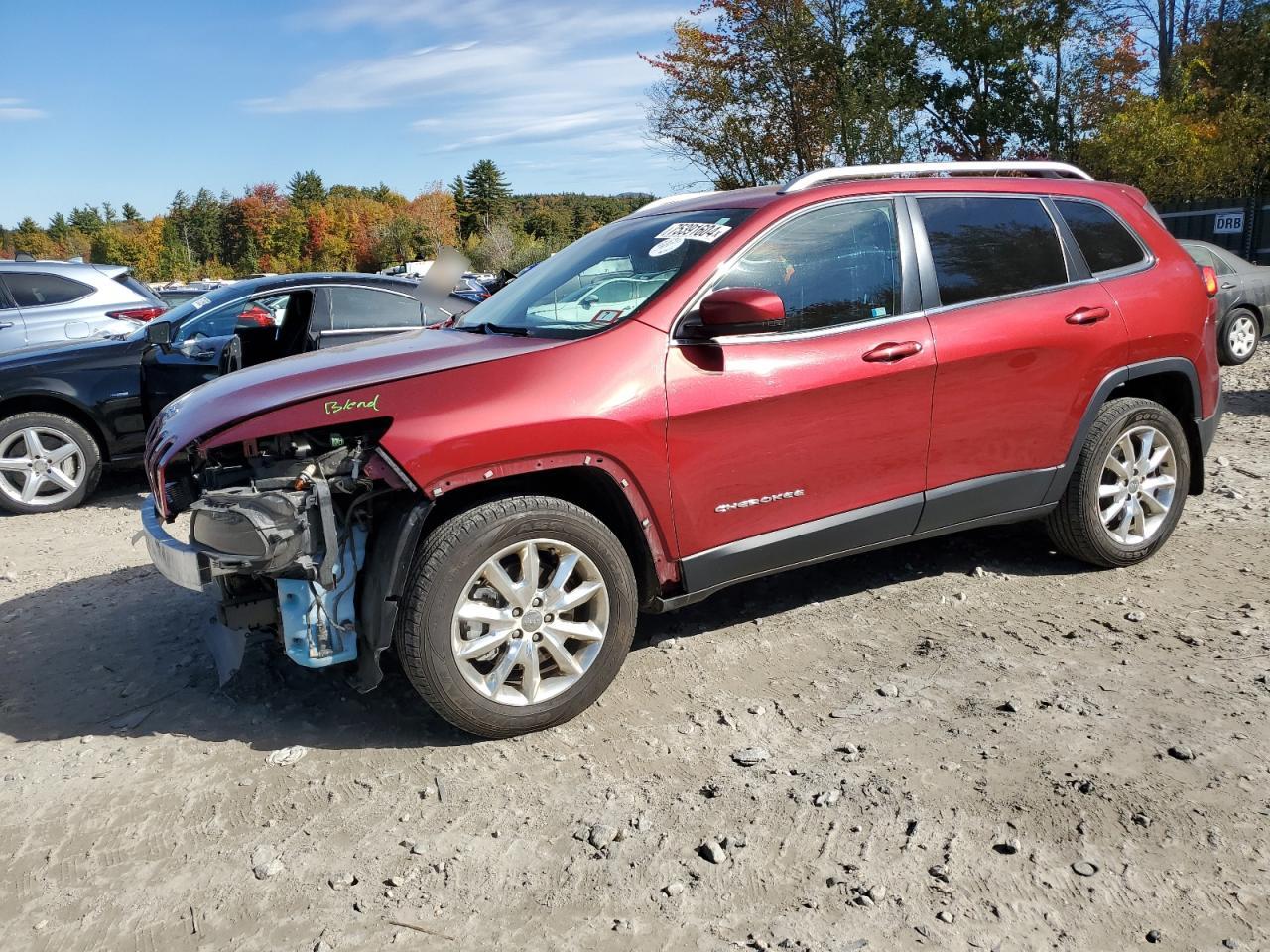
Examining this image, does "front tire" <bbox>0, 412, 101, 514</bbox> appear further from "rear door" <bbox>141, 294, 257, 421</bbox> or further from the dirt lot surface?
the dirt lot surface

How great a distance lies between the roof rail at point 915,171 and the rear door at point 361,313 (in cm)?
429

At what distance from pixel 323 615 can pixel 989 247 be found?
3135 millimetres

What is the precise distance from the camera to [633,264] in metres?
4.13

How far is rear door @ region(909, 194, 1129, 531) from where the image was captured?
166 inches

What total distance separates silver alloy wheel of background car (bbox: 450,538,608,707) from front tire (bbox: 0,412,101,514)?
17.0 feet

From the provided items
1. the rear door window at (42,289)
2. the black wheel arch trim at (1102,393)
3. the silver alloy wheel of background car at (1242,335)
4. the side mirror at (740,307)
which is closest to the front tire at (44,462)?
the rear door window at (42,289)

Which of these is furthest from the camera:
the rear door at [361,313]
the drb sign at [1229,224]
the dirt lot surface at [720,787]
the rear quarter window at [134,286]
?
the drb sign at [1229,224]

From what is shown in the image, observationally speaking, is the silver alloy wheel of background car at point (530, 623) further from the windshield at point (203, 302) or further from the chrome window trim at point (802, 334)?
the windshield at point (203, 302)

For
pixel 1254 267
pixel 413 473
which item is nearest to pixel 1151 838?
pixel 413 473

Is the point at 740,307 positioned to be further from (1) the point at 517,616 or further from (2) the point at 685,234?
(1) the point at 517,616

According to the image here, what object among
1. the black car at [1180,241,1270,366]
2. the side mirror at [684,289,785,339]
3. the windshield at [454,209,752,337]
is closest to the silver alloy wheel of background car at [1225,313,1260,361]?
the black car at [1180,241,1270,366]

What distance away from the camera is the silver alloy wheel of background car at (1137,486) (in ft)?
15.7

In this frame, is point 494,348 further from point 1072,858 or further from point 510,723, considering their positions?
point 1072,858

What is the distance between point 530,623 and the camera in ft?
11.4
